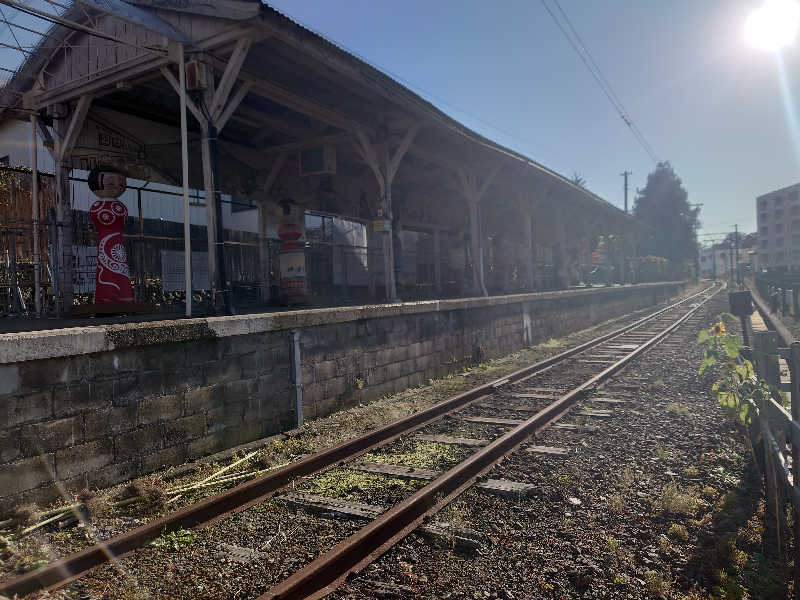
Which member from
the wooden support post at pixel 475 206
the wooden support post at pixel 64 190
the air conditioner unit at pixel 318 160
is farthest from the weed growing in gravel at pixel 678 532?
the wooden support post at pixel 475 206

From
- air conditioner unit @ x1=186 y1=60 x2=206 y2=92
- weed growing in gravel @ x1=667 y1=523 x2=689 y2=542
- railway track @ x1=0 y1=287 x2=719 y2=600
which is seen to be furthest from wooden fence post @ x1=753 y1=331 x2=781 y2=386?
air conditioner unit @ x1=186 y1=60 x2=206 y2=92

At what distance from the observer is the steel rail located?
3.08 metres

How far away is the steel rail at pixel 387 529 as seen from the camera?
3.08 metres

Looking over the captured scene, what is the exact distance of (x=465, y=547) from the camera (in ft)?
11.8

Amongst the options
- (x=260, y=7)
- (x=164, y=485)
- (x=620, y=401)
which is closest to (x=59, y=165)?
(x=260, y=7)

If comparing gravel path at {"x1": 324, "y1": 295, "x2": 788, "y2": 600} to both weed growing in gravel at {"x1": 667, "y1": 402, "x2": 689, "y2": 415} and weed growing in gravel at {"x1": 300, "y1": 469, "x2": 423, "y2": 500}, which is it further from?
weed growing in gravel at {"x1": 667, "y1": 402, "x2": 689, "y2": 415}

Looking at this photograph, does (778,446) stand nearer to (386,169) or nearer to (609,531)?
(609,531)

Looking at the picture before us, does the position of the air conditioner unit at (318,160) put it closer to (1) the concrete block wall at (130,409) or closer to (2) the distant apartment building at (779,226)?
(1) the concrete block wall at (130,409)

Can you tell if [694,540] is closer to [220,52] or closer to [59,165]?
[220,52]

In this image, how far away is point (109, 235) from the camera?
7.23 meters

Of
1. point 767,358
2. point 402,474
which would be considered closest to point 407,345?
point 402,474

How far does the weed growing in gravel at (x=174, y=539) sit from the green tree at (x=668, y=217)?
72446 millimetres

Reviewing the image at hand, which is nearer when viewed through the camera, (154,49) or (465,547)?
(465,547)

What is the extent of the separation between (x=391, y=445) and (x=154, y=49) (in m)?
6.10
